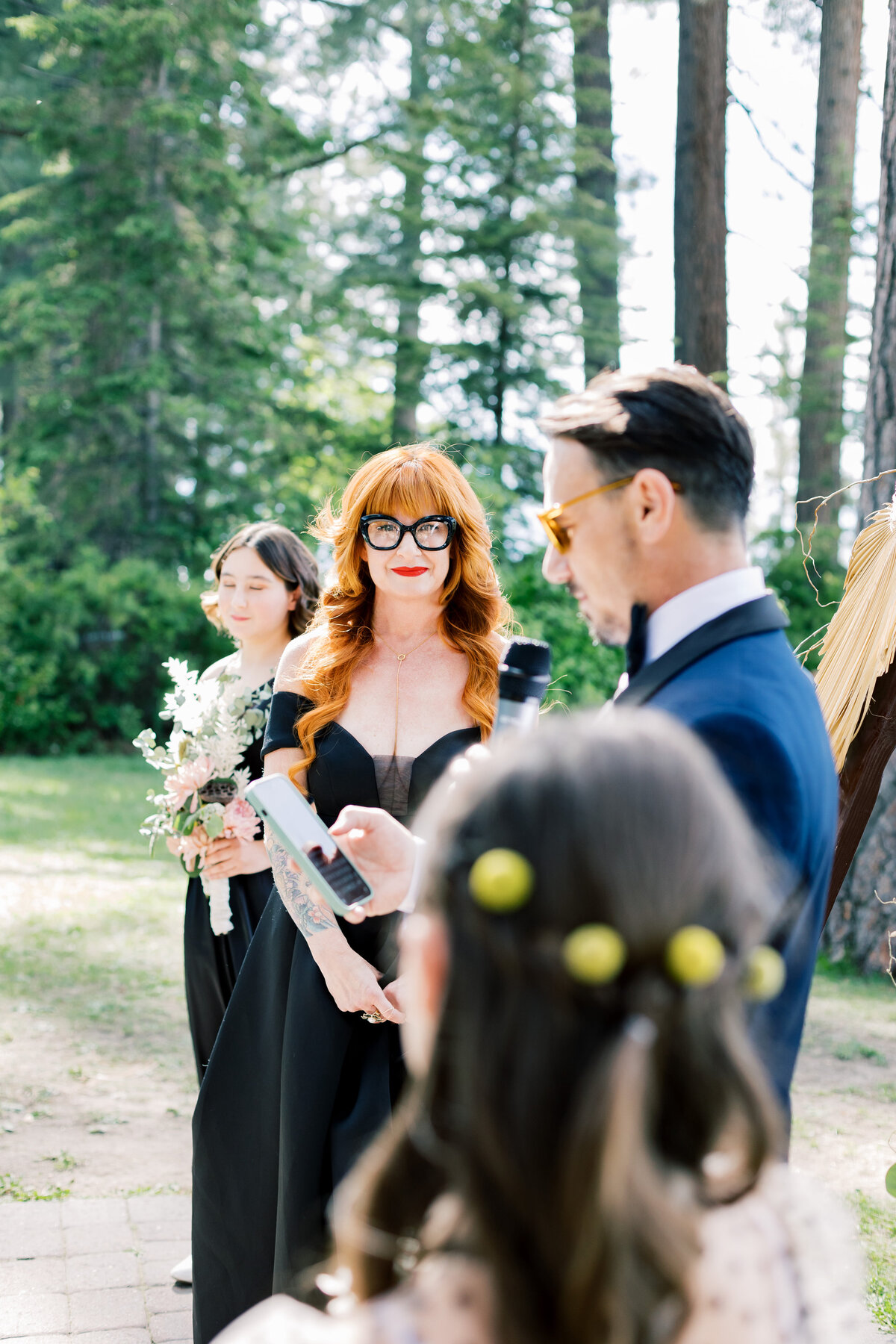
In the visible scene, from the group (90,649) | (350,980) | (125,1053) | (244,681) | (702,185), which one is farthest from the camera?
(90,649)

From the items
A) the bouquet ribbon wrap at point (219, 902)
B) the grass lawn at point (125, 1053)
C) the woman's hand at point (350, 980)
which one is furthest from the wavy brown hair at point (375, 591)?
the grass lawn at point (125, 1053)

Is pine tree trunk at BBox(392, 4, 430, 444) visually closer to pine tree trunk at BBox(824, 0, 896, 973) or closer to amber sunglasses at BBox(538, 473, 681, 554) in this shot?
pine tree trunk at BBox(824, 0, 896, 973)

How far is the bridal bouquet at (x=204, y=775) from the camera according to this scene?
3891 mm

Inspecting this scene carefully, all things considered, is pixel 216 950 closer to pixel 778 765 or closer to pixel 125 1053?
pixel 125 1053

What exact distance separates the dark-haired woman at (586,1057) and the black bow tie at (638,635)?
0.61m

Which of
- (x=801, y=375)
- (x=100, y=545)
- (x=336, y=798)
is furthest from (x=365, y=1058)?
(x=100, y=545)

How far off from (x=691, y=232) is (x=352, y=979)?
10.1m

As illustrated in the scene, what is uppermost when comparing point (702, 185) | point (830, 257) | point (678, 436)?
point (830, 257)

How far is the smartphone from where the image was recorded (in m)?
1.98

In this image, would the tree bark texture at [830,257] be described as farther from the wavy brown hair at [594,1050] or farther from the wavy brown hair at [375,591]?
the wavy brown hair at [594,1050]

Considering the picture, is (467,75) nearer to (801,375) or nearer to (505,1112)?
(801,375)

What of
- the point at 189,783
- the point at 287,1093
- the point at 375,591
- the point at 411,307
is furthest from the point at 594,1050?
the point at 411,307

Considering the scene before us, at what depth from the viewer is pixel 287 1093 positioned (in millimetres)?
2756

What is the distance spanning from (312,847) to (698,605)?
2.61 ft
